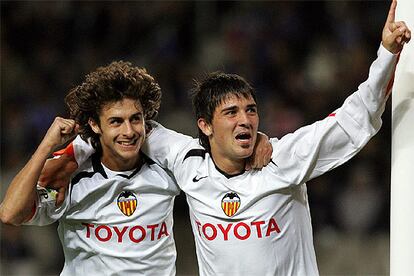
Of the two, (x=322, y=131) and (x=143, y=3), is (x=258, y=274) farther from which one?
(x=143, y=3)

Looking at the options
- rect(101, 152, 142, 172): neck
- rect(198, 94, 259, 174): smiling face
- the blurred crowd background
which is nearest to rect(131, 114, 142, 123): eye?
rect(101, 152, 142, 172): neck

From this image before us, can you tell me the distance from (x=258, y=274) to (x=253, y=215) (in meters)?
0.24

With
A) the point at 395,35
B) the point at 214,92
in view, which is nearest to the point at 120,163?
the point at 214,92

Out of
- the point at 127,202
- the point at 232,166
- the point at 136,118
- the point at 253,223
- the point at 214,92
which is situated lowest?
the point at 253,223

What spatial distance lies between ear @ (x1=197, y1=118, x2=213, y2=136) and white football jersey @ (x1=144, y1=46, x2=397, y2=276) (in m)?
0.09

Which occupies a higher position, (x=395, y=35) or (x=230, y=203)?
(x=395, y=35)

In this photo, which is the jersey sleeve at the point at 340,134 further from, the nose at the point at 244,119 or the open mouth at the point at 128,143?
the open mouth at the point at 128,143

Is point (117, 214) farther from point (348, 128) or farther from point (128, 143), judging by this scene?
point (348, 128)

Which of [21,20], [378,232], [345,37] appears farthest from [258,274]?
[21,20]

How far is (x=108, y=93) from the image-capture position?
3.63m

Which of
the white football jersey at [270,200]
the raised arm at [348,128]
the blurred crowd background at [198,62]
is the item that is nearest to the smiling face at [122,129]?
the white football jersey at [270,200]

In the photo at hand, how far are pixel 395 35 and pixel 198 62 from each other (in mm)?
4149

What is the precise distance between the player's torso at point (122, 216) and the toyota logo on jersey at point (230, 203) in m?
0.43

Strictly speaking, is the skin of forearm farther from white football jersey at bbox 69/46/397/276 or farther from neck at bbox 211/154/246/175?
neck at bbox 211/154/246/175
